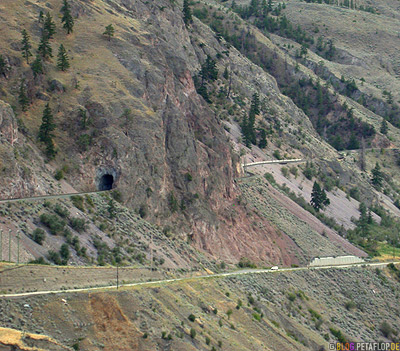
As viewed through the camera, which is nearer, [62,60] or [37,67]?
[37,67]

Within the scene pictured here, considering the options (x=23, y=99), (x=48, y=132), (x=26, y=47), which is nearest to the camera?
(x=48, y=132)

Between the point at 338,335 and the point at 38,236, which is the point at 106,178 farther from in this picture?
the point at 338,335

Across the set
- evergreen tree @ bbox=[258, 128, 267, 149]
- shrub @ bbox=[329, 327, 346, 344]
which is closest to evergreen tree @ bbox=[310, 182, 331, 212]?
evergreen tree @ bbox=[258, 128, 267, 149]

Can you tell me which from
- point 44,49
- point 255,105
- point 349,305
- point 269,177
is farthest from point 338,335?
point 255,105

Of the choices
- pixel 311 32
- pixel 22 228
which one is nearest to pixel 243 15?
pixel 311 32

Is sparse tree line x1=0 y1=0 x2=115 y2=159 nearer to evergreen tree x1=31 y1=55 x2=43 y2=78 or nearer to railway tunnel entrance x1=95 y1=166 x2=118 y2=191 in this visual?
evergreen tree x1=31 y1=55 x2=43 y2=78

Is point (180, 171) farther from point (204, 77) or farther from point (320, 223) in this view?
point (204, 77)

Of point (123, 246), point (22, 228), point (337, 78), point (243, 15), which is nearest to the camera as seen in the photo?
point (22, 228)
